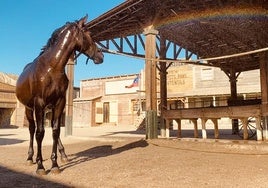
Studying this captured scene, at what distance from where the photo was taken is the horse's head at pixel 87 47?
635 centimetres

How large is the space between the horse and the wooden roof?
483 cm

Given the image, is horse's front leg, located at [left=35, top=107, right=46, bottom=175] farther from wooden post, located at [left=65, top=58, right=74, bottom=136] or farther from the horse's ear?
wooden post, located at [left=65, top=58, right=74, bottom=136]

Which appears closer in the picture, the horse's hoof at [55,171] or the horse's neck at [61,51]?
the horse's hoof at [55,171]

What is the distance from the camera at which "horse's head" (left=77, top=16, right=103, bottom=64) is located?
6348 millimetres

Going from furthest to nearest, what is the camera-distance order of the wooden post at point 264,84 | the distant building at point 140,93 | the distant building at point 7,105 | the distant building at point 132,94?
the distant building at point 7,105
the distant building at point 132,94
the distant building at point 140,93
the wooden post at point 264,84

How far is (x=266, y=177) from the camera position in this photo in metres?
4.96

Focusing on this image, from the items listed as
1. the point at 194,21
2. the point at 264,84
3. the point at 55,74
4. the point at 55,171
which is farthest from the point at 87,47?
the point at 264,84

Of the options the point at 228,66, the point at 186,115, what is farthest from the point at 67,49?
the point at 228,66

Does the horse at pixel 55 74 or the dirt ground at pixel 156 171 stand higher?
the horse at pixel 55 74

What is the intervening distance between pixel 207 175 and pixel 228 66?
1528cm

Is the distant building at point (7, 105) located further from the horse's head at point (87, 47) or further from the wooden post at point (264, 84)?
the horse's head at point (87, 47)

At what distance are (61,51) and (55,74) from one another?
0.55 meters

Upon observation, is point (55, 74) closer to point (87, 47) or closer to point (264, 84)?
point (87, 47)

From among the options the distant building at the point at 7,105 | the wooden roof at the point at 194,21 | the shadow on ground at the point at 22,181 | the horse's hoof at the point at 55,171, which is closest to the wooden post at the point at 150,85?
the wooden roof at the point at 194,21
